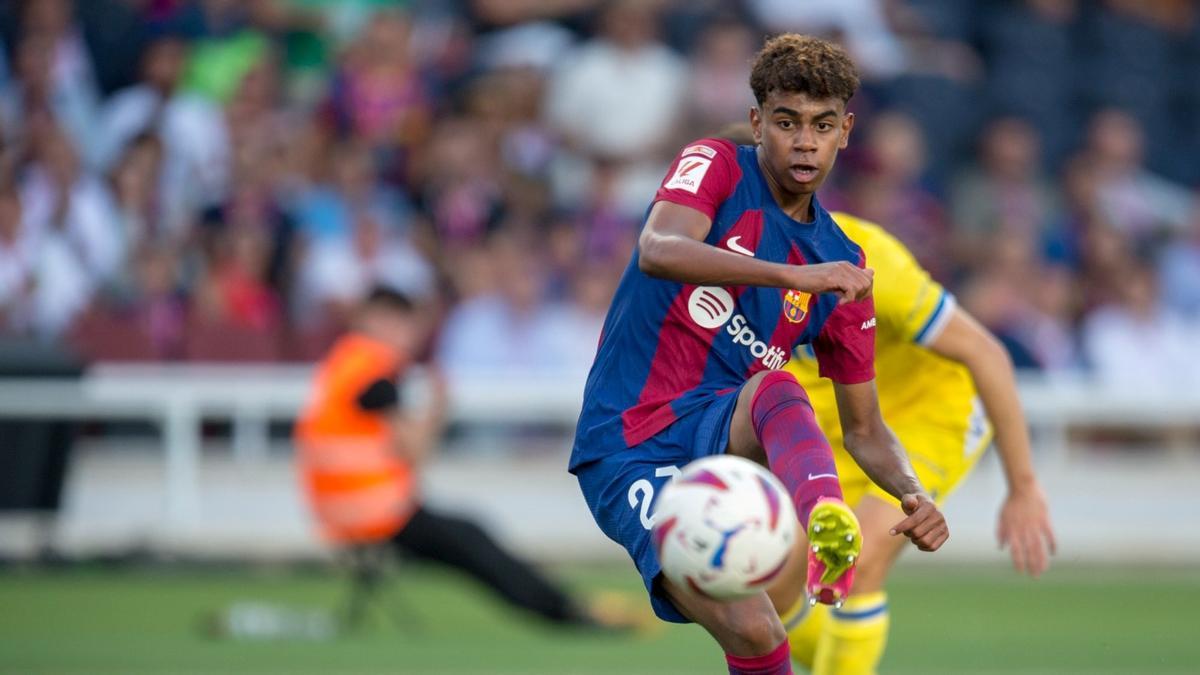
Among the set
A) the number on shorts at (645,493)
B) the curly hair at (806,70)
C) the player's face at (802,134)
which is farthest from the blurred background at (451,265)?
the curly hair at (806,70)

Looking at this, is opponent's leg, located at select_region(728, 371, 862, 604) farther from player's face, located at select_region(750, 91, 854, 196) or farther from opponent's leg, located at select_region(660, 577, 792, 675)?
player's face, located at select_region(750, 91, 854, 196)

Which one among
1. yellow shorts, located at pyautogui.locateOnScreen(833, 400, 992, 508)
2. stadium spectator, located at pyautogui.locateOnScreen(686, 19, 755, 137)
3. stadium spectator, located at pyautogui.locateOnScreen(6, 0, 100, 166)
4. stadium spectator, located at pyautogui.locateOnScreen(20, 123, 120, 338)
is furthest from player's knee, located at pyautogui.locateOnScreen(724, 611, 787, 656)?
stadium spectator, located at pyautogui.locateOnScreen(6, 0, 100, 166)

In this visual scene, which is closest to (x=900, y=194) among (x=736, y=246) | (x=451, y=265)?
(x=451, y=265)

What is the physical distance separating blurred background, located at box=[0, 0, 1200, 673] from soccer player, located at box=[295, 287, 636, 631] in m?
0.41

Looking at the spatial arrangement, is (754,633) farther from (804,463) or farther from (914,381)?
(914,381)

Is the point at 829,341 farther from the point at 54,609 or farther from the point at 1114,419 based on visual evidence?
the point at 1114,419

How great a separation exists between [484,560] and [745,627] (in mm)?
5248

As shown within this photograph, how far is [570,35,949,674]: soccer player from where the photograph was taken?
5266 mm

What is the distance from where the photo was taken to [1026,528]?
6715 millimetres

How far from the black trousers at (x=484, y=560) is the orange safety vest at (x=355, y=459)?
5.0 inches

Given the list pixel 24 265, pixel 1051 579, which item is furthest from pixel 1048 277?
pixel 24 265

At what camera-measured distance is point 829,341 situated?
5.69 meters

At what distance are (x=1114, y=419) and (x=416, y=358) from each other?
487 cm

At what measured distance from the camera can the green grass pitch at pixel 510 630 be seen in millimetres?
9289
